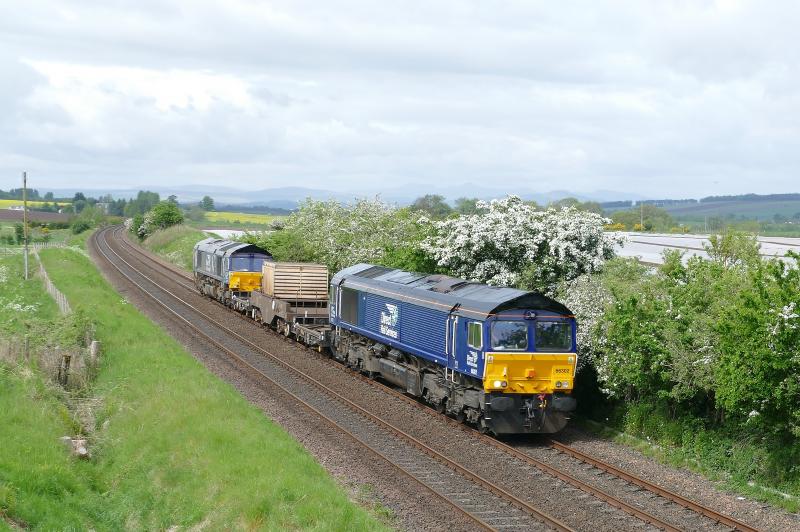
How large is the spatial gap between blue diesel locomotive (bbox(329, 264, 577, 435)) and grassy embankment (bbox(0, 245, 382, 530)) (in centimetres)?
519

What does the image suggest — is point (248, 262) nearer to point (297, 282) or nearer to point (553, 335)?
point (297, 282)

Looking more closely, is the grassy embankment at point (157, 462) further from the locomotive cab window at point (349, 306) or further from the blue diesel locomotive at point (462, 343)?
the locomotive cab window at point (349, 306)

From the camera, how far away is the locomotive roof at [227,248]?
46.6 metres

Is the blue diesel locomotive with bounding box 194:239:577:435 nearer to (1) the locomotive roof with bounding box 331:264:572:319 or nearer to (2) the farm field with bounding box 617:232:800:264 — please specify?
(1) the locomotive roof with bounding box 331:264:572:319

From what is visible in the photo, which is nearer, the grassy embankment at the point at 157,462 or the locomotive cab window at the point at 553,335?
the grassy embankment at the point at 157,462

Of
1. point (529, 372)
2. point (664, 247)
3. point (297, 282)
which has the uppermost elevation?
point (664, 247)

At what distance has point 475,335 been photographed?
2197 centimetres

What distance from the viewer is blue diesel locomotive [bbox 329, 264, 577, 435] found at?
21.5 meters

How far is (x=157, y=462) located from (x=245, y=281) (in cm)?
2786

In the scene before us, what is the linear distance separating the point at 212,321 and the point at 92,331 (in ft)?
35.3

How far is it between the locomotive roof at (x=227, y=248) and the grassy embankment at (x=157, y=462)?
1800cm

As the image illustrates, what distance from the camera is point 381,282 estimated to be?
94.7 feet

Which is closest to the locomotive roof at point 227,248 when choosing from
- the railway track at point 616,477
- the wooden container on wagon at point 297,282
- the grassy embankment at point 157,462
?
the wooden container on wagon at point 297,282

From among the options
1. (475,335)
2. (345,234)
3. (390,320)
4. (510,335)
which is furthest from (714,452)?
(345,234)
